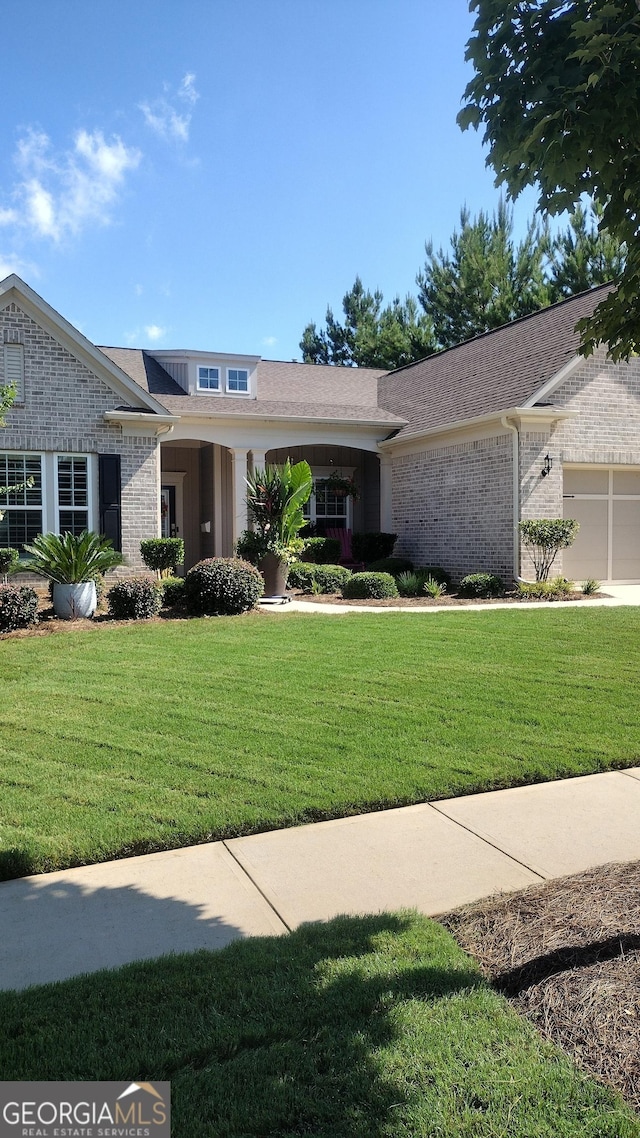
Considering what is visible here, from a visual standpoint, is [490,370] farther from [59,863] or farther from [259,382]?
[59,863]

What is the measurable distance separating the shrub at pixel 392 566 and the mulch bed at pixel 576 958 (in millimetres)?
13218

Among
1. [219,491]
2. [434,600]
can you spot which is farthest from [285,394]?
[434,600]

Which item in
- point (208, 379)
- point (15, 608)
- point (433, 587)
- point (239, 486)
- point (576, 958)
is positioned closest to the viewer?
point (576, 958)

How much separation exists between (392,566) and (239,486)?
3897 millimetres

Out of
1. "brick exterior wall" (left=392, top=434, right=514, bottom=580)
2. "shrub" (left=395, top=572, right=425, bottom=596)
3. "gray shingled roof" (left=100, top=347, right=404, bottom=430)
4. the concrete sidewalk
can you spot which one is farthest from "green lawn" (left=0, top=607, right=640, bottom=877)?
"gray shingled roof" (left=100, top=347, right=404, bottom=430)

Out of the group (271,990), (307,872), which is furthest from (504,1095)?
(307,872)

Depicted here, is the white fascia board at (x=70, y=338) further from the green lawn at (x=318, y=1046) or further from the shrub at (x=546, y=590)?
the green lawn at (x=318, y=1046)

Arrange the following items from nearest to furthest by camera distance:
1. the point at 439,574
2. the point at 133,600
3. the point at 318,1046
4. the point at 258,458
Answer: the point at 318,1046 → the point at 133,600 → the point at 439,574 → the point at 258,458

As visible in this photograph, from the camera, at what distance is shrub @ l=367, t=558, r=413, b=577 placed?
55.0ft

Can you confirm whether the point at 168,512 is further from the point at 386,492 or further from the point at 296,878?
the point at 296,878

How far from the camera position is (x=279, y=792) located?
4.64 metres

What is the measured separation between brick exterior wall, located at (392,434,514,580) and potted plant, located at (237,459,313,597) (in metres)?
4.06

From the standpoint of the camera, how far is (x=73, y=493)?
48.3 ft

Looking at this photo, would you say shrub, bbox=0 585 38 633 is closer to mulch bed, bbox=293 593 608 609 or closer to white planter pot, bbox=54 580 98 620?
white planter pot, bbox=54 580 98 620
